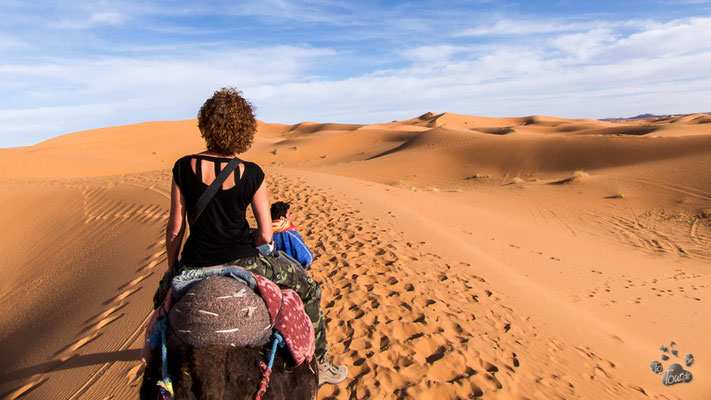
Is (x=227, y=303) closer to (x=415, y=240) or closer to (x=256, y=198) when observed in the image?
(x=256, y=198)

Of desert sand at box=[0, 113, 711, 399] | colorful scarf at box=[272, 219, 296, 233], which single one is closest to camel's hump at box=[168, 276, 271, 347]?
colorful scarf at box=[272, 219, 296, 233]

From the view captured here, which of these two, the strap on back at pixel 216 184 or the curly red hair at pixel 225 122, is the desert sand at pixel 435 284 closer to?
the strap on back at pixel 216 184

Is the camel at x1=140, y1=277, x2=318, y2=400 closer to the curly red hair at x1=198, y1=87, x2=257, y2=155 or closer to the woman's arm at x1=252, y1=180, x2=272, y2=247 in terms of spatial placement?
the woman's arm at x1=252, y1=180, x2=272, y2=247

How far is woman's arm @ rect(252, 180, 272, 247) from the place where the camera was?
2.17 metres

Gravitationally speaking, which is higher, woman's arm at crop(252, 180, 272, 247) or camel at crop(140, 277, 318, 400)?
woman's arm at crop(252, 180, 272, 247)

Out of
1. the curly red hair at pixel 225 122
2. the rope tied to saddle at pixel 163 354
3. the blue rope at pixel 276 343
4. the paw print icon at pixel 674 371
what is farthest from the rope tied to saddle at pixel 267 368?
the paw print icon at pixel 674 371

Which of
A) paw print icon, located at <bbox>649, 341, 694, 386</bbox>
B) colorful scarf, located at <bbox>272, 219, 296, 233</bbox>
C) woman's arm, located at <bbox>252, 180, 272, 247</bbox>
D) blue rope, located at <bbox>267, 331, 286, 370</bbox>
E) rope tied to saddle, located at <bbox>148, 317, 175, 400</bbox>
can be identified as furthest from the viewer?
paw print icon, located at <bbox>649, 341, 694, 386</bbox>

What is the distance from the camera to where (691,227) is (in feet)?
41.2

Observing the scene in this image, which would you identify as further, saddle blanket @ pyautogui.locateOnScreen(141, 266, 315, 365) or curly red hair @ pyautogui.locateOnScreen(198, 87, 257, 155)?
curly red hair @ pyautogui.locateOnScreen(198, 87, 257, 155)

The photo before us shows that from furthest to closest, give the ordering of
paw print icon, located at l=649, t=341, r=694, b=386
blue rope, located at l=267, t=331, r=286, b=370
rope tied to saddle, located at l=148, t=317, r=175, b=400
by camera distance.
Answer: paw print icon, located at l=649, t=341, r=694, b=386, blue rope, located at l=267, t=331, r=286, b=370, rope tied to saddle, located at l=148, t=317, r=175, b=400

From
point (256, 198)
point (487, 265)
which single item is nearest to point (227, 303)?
point (256, 198)

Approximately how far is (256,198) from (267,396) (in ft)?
3.10

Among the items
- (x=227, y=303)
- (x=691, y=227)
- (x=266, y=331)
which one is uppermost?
(x=227, y=303)

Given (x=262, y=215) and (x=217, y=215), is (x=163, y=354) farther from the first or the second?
(x=262, y=215)
